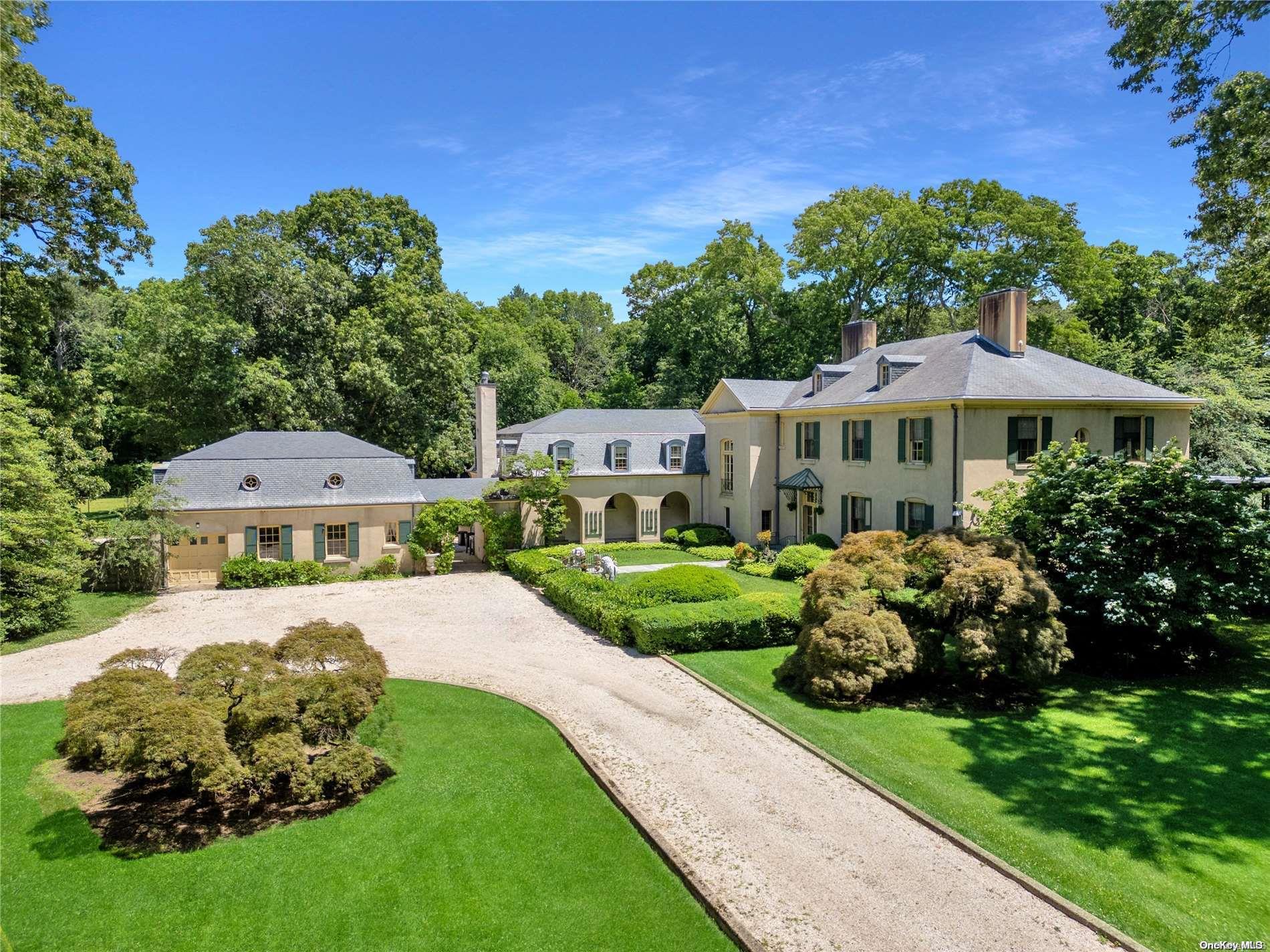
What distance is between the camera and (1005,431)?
23.6 meters

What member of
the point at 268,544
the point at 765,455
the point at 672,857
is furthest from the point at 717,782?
the point at 765,455

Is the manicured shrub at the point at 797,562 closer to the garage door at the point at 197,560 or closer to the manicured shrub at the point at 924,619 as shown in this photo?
the manicured shrub at the point at 924,619

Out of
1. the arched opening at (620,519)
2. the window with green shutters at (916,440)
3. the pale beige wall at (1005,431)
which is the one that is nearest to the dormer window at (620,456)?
the arched opening at (620,519)

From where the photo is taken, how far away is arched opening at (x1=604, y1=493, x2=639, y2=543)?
37.9 meters

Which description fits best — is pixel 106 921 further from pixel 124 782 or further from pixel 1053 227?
pixel 1053 227

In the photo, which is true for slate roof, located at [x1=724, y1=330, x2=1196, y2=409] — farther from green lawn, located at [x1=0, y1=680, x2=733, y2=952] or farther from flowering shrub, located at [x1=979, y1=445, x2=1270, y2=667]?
green lawn, located at [x1=0, y1=680, x2=733, y2=952]

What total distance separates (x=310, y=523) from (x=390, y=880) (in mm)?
21527

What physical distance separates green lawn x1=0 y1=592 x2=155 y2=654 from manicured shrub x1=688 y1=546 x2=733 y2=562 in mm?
20647

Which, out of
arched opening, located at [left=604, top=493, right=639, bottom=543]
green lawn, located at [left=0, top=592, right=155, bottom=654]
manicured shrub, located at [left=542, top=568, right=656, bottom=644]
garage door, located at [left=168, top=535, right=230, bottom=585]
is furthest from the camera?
arched opening, located at [left=604, top=493, right=639, bottom=543]

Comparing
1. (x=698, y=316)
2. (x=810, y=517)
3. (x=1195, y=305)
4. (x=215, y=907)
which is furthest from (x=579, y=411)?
(x=1195, y=305)

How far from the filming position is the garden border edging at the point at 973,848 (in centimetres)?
758

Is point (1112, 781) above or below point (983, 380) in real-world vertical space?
below

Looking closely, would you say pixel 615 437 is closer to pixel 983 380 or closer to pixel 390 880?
pixel 983 380

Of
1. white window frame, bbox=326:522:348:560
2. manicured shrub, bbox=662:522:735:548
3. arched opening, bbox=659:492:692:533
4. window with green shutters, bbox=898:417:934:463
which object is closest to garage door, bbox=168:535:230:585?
white window frame, bbox=326:522:348:560
